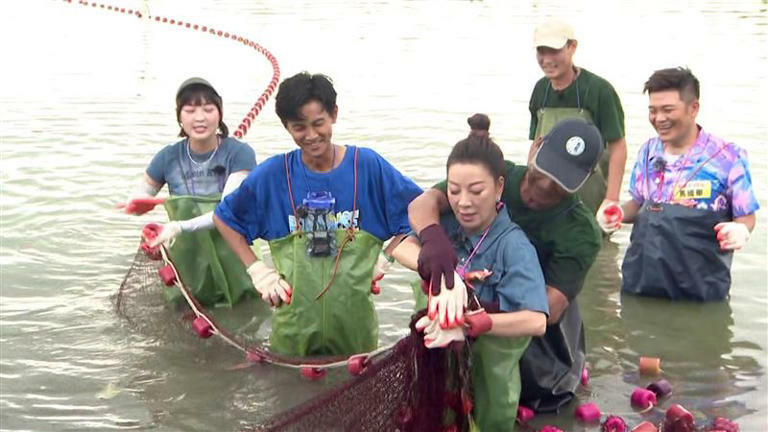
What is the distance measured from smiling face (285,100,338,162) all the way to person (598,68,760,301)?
2.29m

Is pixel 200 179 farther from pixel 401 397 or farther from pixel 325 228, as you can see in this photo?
pixel 401 397

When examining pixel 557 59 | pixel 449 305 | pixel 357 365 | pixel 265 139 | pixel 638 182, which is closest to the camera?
pixel 449 305

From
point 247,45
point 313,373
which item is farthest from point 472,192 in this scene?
point 247,45

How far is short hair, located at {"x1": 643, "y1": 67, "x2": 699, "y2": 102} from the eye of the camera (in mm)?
A: 5789

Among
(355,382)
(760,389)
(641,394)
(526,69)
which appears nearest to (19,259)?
(355,382)

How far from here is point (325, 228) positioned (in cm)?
493

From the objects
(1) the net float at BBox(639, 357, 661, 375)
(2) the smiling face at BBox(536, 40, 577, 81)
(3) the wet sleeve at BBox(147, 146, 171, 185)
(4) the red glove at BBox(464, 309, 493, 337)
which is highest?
(2) the smiling face at BBox(536, 40, 577, 81)

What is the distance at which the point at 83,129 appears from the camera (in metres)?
11.8

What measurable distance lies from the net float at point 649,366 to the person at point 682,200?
0.88 m

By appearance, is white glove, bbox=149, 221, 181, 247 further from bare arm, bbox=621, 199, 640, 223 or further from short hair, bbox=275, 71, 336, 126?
bare arm, bbox=621, 199, 640, 223

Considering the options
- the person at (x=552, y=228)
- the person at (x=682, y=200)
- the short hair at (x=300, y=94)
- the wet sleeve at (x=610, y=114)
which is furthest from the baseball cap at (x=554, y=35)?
the short hair at (x=300, y=94)

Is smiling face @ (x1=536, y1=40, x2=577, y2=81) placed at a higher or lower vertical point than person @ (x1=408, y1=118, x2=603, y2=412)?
higher

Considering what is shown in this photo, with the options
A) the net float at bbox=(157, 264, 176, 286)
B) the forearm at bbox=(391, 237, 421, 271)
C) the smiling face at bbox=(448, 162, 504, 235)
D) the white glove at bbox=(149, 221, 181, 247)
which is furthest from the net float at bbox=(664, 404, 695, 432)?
the net float at bbox=(157, 264, 176, 286)

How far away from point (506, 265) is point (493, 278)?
0.09 meters
